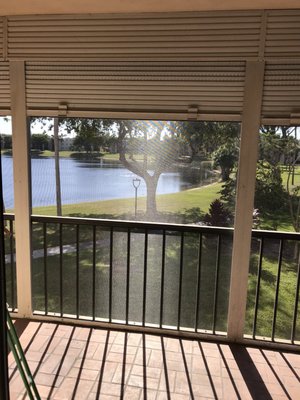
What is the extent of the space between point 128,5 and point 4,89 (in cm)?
120

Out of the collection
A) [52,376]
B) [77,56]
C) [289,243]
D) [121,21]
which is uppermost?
[121,21]

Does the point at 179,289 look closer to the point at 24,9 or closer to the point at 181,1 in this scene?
the point at 181,1

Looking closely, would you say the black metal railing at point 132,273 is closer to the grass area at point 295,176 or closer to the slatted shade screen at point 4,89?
the grass area at point 295,176

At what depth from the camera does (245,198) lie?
103 inches

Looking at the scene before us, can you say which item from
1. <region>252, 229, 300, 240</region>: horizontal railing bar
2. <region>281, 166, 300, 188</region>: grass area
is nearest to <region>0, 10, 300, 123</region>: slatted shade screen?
<region>281, 166, 300, 188</region>: grass area

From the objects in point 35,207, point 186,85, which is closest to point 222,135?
point 186,85

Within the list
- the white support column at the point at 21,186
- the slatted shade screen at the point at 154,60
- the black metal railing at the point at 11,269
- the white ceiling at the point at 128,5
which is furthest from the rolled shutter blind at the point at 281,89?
the black metal railing at the point at 11,269

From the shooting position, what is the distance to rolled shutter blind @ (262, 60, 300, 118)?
8.04 feet

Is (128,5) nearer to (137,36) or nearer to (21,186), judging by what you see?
(137,36)

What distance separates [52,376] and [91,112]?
1923 mm

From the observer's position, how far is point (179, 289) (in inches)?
113

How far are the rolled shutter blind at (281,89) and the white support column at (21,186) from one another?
6.18ft

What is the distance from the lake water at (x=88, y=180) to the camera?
276 cm

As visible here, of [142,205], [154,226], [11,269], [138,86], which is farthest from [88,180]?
[11,269]
